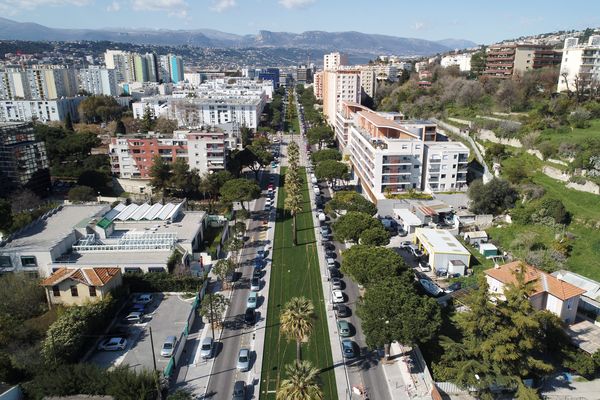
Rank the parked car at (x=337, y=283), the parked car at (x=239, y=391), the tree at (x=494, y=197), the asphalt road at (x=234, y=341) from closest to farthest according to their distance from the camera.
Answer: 1. the parked car at (x=239, y=391)
2. the asphalt road at (x=234, y=341)
3. the parked car at (x=337, y=283)
4. the tree at (x=494, y=197)

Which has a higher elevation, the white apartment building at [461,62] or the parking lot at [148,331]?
the white apartment building at [461,62]

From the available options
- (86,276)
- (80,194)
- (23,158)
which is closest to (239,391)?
(86,276)

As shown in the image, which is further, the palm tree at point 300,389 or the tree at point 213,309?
the tree at point 213,309

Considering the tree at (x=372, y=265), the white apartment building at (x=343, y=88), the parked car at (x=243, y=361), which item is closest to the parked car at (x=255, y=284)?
the tree at (x=372, y=265)

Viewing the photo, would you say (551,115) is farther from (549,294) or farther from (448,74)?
(448,74)

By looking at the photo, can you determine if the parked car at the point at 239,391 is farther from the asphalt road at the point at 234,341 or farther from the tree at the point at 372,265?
the tree at the point at 372,265

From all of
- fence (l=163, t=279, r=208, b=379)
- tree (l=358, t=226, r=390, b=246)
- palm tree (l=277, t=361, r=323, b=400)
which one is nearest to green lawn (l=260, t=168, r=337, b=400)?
tree (l=358, t=226, r=390, b=246)

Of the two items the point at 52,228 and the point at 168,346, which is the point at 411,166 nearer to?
the point at 168,346
